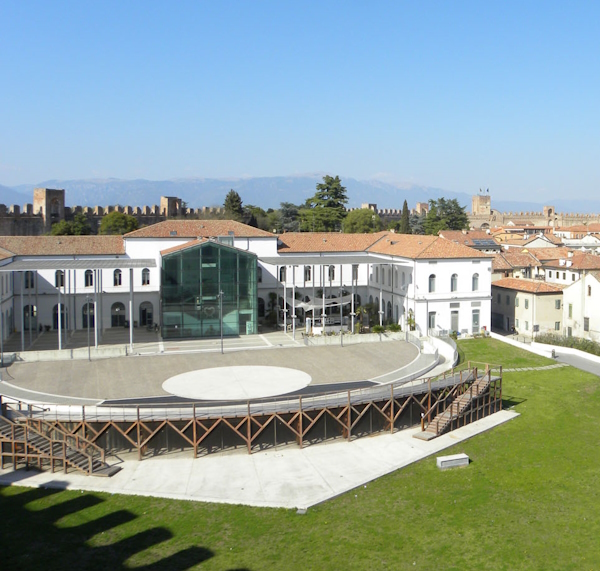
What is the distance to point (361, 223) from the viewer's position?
294ft

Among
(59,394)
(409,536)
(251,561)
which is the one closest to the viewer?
(251,561)

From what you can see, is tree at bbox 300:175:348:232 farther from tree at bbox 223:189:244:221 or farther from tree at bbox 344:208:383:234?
tree at bbox 223:189:244:221

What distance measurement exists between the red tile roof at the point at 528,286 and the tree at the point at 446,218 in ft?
127

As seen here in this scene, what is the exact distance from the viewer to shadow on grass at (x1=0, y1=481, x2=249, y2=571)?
17750 millimetres

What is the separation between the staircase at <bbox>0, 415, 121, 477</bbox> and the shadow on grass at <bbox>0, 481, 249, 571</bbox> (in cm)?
211

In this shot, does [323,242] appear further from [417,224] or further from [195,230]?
[417,224]

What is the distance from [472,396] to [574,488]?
25.9ft

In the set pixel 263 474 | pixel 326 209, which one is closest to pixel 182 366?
pixel 263 474

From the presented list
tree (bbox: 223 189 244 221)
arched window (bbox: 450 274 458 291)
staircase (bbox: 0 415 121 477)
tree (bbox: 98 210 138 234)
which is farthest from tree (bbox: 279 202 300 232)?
staircase (bbox: 0 415 121 477)

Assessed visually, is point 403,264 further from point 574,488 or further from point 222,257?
point 574,488

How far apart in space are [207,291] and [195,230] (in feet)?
30.7

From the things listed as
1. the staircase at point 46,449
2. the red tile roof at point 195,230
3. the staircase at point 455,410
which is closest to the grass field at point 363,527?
the staircase at point 46,449

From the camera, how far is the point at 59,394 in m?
30.1

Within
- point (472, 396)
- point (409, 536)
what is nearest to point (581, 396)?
point (472, 396)
